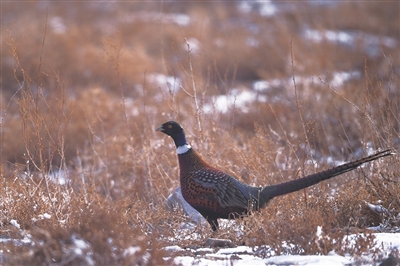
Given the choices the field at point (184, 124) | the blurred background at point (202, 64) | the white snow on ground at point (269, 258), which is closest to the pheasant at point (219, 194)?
the field at point (184, 124)

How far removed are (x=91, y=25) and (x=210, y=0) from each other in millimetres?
6907

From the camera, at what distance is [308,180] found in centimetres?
464

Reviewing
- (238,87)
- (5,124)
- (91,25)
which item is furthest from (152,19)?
(5,124)

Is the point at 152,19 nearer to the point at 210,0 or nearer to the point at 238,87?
the point at 210,0

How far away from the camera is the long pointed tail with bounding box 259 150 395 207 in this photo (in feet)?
14.7

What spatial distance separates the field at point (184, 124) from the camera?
153 inches

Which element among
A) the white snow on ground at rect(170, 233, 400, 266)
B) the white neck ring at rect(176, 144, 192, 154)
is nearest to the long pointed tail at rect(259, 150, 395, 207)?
the white snow on ground at rect(170, 233, 400, 266)

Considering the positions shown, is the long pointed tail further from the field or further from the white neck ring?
the white neck ring

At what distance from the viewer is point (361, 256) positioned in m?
3.68

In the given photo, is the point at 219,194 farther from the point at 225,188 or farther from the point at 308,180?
the point at 308,180

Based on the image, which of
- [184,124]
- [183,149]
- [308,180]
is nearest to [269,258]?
[308,180]

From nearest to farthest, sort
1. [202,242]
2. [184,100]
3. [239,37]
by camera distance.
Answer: [202,242] < [184,100] < [239,37]

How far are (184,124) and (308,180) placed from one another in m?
2.79

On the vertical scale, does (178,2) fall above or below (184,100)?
above
